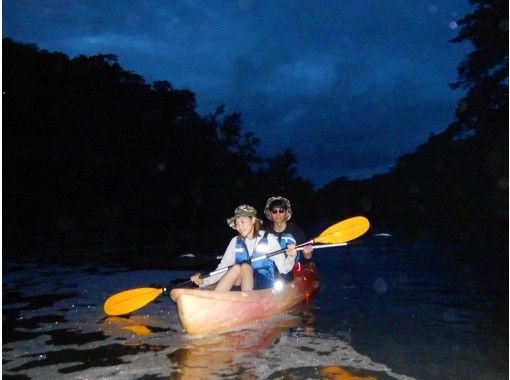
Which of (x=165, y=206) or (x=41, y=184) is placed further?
(x=165, y=206)

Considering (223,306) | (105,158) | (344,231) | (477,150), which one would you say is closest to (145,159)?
(105,158)

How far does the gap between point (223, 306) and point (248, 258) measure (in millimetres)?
846

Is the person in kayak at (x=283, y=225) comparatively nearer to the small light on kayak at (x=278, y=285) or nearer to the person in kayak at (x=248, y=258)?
the person in kayak at (x=248, y=258)

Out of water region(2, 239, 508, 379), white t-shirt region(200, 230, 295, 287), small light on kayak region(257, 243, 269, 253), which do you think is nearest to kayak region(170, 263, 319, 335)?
water region(2, 239, 508, 379)

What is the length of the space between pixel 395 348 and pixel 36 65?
1094 inches

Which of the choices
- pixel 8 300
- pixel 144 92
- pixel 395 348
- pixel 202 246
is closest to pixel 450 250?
pixel 202 246

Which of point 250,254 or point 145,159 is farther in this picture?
point 145,159

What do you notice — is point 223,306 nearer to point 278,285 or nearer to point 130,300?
point 278,285

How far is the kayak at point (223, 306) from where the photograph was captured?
515cm

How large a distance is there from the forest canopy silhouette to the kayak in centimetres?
1015

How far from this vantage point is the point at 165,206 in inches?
1465

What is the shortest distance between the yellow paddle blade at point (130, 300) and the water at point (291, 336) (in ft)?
0.51

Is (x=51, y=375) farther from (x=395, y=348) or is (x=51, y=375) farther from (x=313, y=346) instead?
(x=395, y=348)

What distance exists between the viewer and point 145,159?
34500 millimetres
